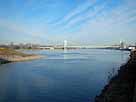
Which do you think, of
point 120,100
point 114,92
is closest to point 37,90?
point 114,92

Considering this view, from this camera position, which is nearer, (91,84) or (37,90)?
(37,90)

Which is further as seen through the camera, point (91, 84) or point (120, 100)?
point (91, 84)

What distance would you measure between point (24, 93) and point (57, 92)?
2727 mm

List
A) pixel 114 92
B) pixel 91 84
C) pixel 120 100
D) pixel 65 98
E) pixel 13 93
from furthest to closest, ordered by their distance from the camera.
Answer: pixel 91 84
pixel 13 93
pixel 65 98
pixel 114 92
pixel 120 100

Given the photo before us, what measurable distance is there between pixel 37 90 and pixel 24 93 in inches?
54.1

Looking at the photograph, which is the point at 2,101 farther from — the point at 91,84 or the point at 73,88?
the point at 91,84

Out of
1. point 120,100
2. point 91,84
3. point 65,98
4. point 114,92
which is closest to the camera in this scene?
point 120,100

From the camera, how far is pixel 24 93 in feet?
62.5

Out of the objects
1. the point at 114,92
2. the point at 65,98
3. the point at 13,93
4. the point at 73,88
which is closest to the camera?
the point at 114,92

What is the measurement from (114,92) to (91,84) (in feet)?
23.1

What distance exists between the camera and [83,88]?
20516 mm

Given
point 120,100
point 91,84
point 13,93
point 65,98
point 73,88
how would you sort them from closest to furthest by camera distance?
point 120,100
point 65,98
point 13,93
point 73,88
point 91,84

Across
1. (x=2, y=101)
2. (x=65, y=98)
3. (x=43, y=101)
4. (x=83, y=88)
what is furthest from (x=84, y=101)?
(x=2, y=101)

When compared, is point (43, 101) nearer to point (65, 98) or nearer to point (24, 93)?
point (65, 98)
